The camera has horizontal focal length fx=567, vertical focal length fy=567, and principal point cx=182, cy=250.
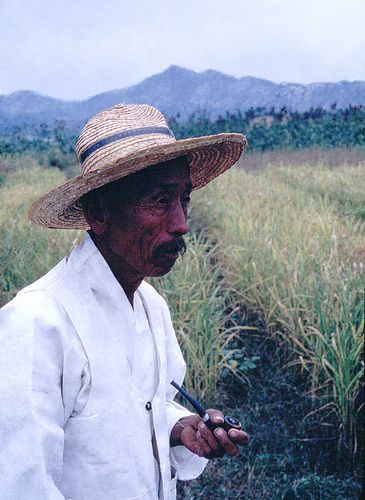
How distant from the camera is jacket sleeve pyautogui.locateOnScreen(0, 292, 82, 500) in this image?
0.94m

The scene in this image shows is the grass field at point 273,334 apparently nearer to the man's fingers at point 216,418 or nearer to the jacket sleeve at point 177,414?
the jacket sleeve at point 177,414

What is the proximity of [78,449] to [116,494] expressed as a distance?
0.43 ft

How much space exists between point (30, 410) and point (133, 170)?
1.60 feet

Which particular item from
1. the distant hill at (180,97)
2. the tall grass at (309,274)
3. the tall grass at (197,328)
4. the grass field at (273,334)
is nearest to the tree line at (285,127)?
the distant hill at (180,97)

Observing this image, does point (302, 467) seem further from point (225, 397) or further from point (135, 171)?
point (135, 171)

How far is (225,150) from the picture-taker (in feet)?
4.79

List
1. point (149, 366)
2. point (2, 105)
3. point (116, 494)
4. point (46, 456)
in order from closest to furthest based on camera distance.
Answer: point (46, 456) < point (116, 494) < point (149, 366) < point (2, 105)

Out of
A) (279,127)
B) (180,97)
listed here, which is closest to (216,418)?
(180,97)

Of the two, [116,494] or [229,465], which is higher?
[116,494]

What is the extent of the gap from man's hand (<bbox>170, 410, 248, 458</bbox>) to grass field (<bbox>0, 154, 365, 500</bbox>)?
1090mm

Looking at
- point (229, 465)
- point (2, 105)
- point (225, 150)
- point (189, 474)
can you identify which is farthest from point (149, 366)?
point (2, 105)

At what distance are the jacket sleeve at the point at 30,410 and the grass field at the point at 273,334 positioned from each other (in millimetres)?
1507

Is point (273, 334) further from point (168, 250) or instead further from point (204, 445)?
point (168, 250)

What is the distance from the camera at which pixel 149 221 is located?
3.82ft
